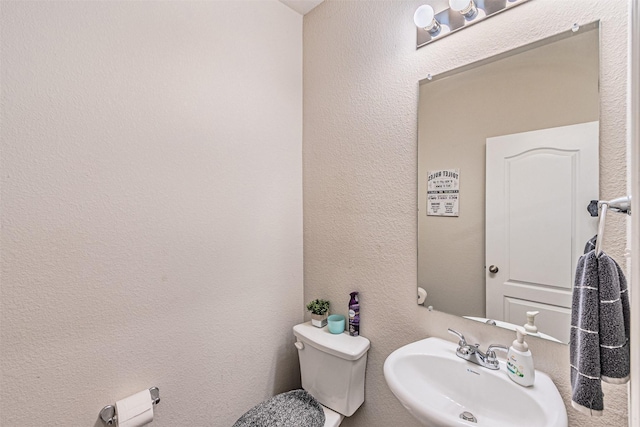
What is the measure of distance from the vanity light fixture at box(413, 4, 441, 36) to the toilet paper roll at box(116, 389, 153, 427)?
1.78m

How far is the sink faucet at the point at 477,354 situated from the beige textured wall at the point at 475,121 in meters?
0.11

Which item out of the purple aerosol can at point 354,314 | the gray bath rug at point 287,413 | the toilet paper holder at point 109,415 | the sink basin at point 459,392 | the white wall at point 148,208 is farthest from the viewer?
the purple aerosol can at point 354,314

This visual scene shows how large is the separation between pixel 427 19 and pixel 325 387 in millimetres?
1658

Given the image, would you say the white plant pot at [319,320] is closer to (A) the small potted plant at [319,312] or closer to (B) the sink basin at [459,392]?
(A) the small potted plant at [319,312]

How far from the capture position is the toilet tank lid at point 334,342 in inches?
52.2

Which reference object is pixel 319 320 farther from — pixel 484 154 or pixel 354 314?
pixel 484 154

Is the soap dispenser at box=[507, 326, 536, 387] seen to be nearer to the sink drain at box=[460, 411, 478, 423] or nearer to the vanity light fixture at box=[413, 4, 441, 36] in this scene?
the sink drain at box=[460, 411, 478, 423]

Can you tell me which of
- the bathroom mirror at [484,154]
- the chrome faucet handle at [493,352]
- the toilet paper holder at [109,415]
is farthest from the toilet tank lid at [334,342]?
the toilet paper holder at [109,415]

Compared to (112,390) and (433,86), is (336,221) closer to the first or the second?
(433,86)

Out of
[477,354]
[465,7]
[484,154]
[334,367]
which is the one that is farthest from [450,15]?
[334,367]

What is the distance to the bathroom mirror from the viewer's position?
90 centimetres

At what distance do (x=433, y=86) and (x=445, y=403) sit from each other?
1.21 meters

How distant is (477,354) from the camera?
103 centimetres

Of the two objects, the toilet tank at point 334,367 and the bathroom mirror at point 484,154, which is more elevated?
the bathroom mirror at point 484,154
